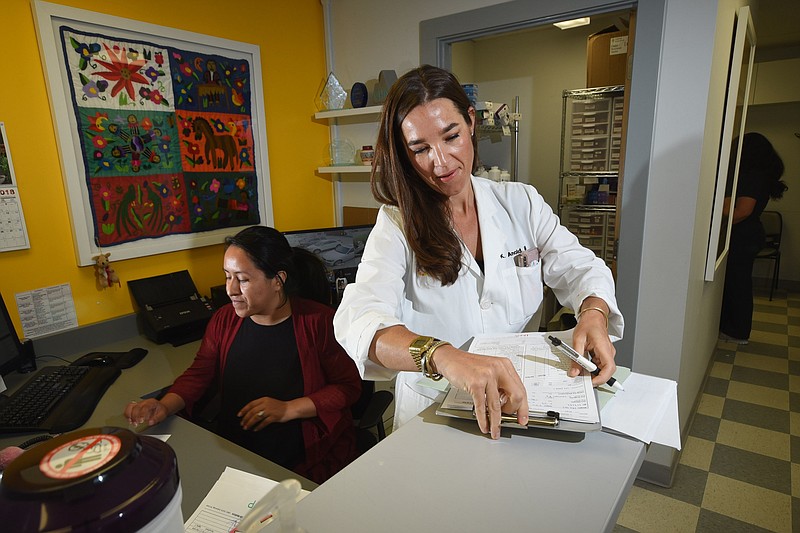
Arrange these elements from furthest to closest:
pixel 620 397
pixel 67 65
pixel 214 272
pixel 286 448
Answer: pixel 214 272 < pixel 67 65 < pixel 286 448 < pixel 620 397

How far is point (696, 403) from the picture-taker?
278 cm

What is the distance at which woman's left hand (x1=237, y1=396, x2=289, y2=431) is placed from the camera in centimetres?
146

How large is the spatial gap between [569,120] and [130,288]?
3.48 meters

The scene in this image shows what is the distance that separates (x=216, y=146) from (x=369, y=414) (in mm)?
1595

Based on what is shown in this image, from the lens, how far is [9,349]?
5.46ft

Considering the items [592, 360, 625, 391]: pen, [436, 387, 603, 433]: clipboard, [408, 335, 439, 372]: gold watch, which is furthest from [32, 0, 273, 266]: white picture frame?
[592, 360, 625, 391]: pen

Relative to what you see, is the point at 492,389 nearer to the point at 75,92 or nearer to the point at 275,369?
the point at 275,369

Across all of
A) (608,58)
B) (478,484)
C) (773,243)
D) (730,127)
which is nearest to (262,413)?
(478,484)

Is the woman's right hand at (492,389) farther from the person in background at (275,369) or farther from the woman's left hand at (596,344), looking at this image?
the person in background at (275,369)

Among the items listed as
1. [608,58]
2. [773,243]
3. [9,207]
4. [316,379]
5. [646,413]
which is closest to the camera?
[646,413]

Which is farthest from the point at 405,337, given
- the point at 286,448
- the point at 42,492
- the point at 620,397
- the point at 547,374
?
the point at 286,448

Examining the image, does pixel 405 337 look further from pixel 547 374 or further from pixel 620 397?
pixel 620 397

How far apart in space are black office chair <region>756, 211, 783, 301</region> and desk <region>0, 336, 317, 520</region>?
537cm

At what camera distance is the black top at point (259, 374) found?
5.31ft
